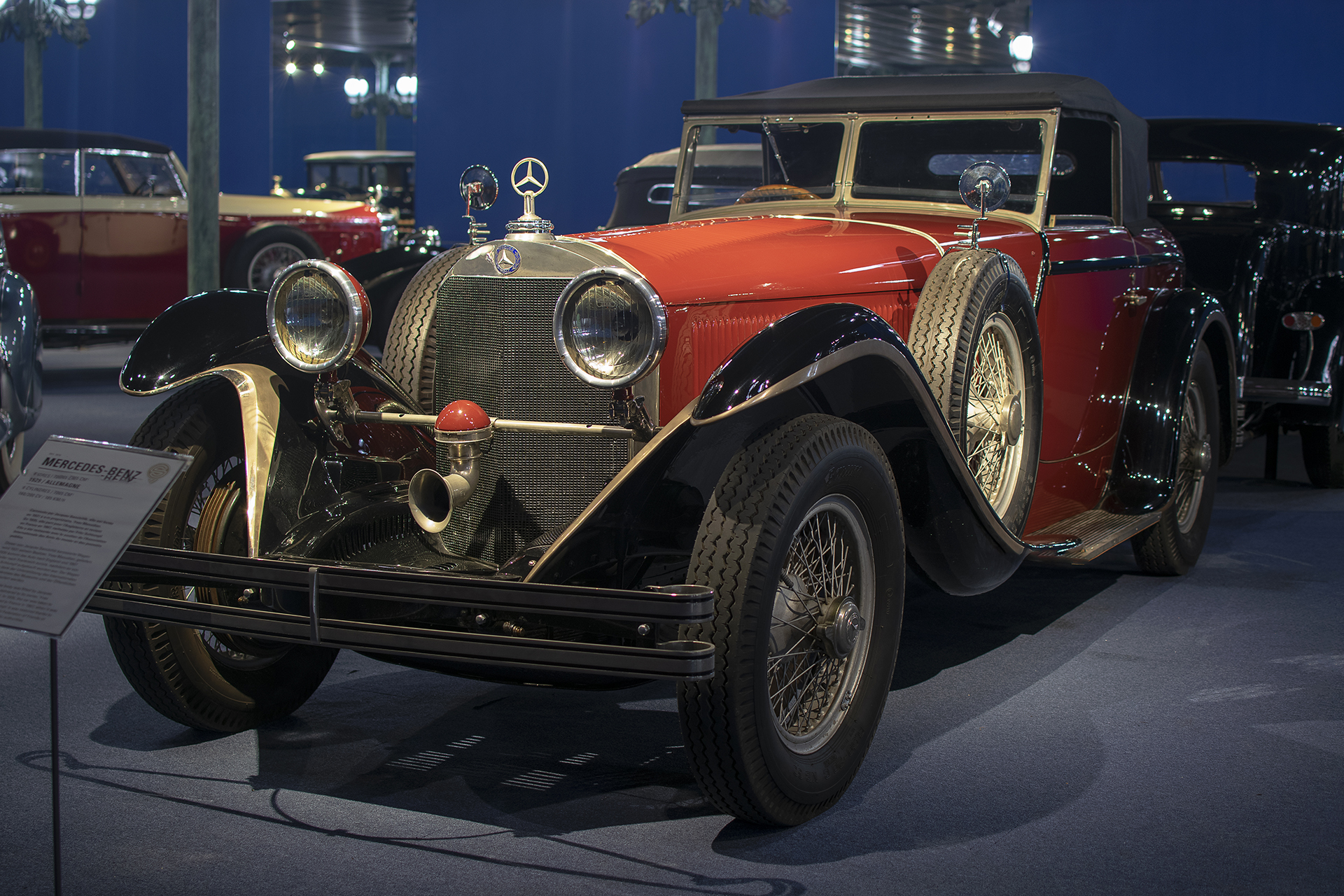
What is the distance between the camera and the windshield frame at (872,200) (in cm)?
388

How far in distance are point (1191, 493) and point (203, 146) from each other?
6.83 m

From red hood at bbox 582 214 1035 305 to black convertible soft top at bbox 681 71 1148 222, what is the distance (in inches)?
17.3

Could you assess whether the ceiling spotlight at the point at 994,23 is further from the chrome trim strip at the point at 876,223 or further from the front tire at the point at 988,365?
the front tire at the point at 988,365

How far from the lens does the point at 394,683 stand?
3.49 m

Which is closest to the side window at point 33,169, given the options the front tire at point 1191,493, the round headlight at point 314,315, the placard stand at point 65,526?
the round headlight at point 314,315

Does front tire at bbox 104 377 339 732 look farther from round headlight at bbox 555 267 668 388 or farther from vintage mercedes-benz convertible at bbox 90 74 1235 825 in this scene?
round headlight at bbox 555 267 668 388

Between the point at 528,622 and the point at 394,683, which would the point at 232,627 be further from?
the point at 394,683

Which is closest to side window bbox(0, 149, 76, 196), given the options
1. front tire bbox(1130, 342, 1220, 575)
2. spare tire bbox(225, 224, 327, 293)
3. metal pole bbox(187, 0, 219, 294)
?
metal pole bbox(187, 0, 219, 294)

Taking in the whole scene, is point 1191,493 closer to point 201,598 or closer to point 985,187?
point 985,187

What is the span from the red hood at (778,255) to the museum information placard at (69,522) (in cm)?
107

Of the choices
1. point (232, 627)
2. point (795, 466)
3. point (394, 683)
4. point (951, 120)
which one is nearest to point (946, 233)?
point (951, 120)

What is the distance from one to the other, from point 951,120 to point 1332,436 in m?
3.21

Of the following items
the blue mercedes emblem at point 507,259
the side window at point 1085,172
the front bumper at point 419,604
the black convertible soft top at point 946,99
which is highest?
the black convertible soft top at point 946,99

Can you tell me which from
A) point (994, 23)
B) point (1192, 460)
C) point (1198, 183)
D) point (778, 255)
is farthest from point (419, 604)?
point (994, 23)
